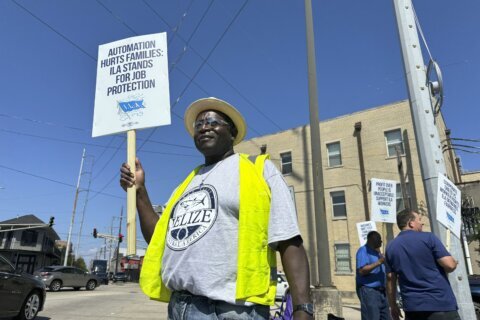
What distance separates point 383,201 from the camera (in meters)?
12.0

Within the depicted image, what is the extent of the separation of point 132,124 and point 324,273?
707 centimetres

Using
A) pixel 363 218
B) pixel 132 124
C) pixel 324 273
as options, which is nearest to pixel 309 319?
pixel 132 124

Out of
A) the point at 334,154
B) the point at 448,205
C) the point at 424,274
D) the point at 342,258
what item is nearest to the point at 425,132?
the point at 448,205

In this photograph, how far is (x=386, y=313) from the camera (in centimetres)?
568

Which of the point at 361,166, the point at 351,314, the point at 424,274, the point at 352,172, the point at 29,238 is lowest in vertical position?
the point at 351,314

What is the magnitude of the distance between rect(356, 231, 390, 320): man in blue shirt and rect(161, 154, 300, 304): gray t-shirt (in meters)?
4.46

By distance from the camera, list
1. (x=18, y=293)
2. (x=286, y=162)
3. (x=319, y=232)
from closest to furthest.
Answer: (x=18, y=293) < (x=319, y=232) < (x=286, y=162)

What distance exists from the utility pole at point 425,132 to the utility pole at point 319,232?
530 centimetres

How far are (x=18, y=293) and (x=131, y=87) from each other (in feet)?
23.0

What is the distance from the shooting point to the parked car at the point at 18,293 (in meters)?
7.59

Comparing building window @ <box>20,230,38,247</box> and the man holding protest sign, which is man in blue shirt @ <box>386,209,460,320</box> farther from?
building window @ <box>20,230,38,247</box>

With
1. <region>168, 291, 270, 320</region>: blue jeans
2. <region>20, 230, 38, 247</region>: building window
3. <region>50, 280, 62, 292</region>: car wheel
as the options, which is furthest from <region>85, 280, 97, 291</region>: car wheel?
<region>20, 230, 38, 247</region>: building window

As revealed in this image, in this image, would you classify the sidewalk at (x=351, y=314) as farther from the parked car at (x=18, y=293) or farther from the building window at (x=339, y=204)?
the building window at (x=339, y=204)

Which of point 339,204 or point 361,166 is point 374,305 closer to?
point 361,166
